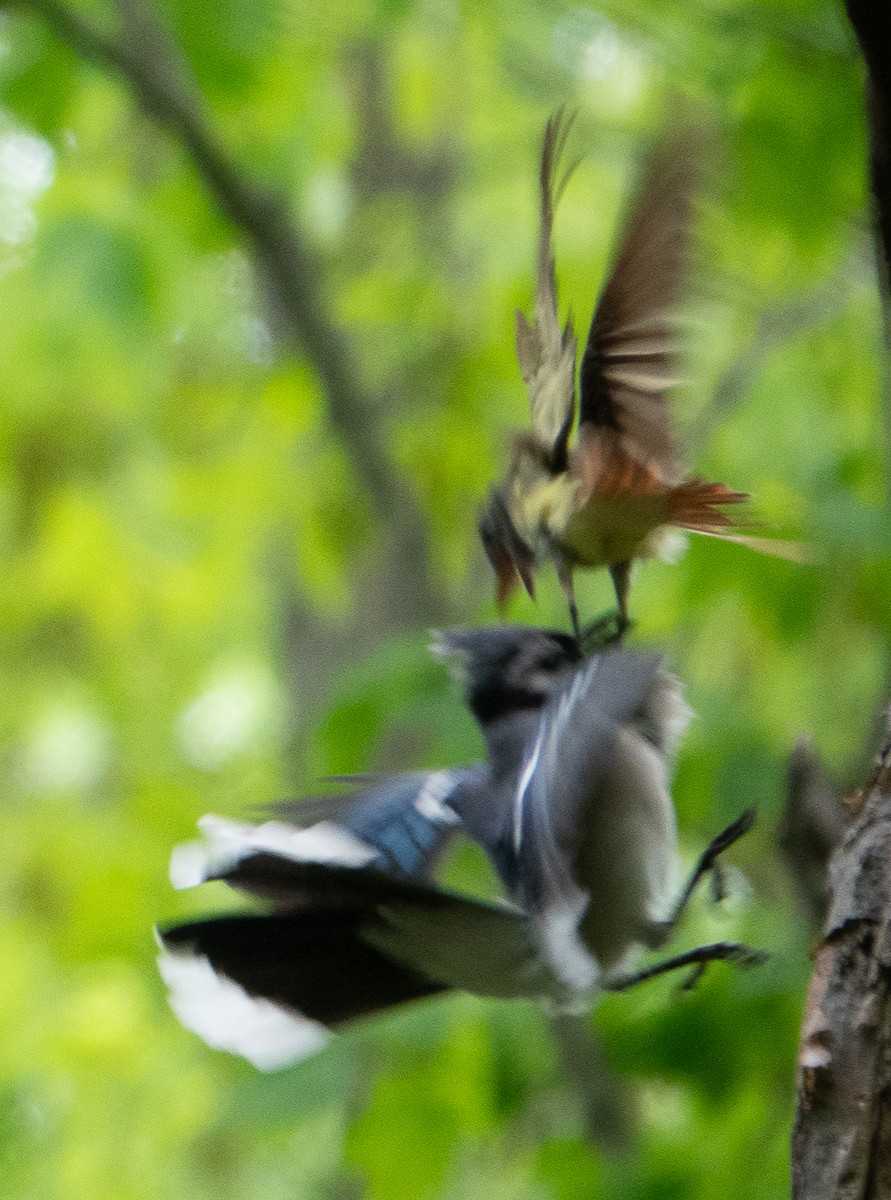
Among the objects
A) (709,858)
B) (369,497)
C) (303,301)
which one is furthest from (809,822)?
(303,301)

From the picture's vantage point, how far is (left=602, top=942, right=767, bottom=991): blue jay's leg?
1003mm

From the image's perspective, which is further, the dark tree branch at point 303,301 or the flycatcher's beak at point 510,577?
the dark tree branch at point 303,301

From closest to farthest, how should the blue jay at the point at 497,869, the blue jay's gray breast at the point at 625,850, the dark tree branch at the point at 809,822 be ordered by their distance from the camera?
the blue jay at the point at 497,869, the blue jay's gray breast at the point at 625,850, the dark tree branch at the point at 809,822

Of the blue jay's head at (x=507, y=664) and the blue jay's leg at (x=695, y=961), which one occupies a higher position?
the blue jay's head at (x=507, y=664)

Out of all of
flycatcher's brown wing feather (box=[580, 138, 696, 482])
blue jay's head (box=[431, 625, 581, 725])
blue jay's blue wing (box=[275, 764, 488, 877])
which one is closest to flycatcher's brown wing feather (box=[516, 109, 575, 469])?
flycatcher's brown wing feather (box=[580, 138, 696, 482])

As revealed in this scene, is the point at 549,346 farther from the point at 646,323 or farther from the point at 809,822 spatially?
the point at 809,822

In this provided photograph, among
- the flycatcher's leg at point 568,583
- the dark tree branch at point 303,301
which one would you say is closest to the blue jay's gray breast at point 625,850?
the flycatcher's leg at point 568,583

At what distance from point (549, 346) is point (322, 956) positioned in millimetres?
441

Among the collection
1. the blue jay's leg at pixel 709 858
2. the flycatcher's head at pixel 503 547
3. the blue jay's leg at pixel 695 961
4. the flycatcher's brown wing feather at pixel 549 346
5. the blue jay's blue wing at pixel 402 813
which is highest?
the flycatcher's brown wing feather at pixel 549 346

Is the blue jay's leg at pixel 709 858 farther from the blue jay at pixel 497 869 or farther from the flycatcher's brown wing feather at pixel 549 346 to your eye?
the flycatcher's brown wing feather at pixel 549 346

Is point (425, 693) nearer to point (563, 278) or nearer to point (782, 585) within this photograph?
point (782, 585)

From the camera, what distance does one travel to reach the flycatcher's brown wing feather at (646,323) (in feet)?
3.07

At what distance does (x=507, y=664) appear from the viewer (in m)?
1.10

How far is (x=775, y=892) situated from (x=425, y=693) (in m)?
0.74
